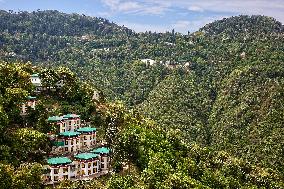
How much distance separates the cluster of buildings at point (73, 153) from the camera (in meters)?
59.4

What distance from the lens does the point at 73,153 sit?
216 ft

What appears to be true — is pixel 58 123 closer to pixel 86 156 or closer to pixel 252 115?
pixel 86 156

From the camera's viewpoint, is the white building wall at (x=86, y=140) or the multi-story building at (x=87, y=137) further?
the multi-story building at (x=87, y=137)

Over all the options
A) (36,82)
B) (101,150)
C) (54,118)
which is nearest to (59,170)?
(101,150)

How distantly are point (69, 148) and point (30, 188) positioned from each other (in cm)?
1532

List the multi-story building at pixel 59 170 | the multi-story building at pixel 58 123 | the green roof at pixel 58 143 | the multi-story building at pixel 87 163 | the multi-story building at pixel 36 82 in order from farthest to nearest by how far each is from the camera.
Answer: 1. the multi-story building at pixel 36 82
2. the multi-story building at pixel 58 123
3. the green roof at pixel 58 143
4. the multi-story building at pixel 87 163
5. the multi-story building at pixel 59 170

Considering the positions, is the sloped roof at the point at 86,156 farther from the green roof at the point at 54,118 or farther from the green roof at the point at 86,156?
the green roof at the point at 54,118

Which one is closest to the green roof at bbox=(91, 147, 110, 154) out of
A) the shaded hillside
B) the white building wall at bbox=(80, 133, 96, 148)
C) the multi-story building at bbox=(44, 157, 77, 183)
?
the white building wall at bbox=(80, 133, 96, 148)

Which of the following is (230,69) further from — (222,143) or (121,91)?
(222,143)

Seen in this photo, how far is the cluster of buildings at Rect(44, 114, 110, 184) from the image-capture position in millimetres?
59375

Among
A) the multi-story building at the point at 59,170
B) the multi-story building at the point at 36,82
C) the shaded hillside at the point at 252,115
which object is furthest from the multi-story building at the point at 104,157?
the shaded hillside at the point at 252,115

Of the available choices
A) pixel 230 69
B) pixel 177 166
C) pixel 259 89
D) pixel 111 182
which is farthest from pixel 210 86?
pixel 111 182

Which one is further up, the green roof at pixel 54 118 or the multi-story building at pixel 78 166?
the green roof at pixel 54 118

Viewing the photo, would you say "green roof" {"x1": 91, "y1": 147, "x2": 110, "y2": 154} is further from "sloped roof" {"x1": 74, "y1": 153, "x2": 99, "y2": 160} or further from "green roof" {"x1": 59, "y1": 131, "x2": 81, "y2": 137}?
"green roof" {"x1": 59, "y1": 131, "x2": 81, "y2": 137}
